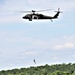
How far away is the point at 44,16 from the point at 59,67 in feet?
111

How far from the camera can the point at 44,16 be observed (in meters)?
108

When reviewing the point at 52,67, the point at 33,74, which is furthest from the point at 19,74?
the point at 52,67

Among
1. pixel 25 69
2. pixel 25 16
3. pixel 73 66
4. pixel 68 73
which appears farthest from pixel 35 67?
pixel 25 16

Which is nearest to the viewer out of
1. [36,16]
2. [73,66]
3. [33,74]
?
[36,16]

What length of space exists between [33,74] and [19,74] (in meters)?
5.56

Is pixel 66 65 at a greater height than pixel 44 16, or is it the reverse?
pixel 44 16

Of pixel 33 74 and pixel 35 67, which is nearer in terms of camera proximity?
pixel 33 74

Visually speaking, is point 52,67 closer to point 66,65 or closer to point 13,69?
point 66,65

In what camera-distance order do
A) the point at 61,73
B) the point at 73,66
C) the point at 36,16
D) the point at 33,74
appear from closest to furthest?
1. the point at 36,16
2. the point at 61,73
3. the point at 33,74
4. the point at 73,66

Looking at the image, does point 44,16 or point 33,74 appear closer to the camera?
point 44,16

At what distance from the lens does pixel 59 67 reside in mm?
138125

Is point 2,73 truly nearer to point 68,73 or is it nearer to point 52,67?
point 52,67

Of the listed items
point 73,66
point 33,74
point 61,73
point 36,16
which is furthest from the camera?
point 73,66

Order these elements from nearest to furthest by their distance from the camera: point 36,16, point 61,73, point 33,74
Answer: point 36,16 → point 61,73 → point 33,74
